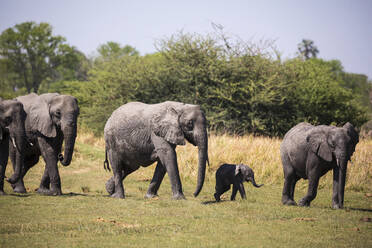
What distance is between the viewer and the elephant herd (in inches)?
429

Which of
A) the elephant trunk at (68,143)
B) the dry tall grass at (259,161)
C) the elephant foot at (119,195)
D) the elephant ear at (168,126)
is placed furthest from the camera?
the dry tall grass at (259,161)

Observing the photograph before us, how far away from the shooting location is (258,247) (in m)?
6.97

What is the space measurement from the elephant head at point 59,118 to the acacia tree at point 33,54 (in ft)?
185

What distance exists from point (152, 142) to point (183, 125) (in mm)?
932

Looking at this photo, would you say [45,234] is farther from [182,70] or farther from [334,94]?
[334,94]

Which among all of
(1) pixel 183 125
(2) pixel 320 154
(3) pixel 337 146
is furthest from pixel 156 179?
(3) pixel 337 146

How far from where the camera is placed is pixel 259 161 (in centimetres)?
1688

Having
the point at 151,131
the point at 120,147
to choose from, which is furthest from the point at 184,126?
the point at 120,147

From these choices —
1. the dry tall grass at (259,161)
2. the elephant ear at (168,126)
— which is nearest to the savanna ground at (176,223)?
the dry tall grass at (259,161)

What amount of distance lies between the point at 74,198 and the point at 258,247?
17.2 feet

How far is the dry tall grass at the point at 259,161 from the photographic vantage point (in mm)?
15750

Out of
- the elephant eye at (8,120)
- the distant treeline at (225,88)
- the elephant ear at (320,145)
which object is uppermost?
the distant treeline at (225,88)

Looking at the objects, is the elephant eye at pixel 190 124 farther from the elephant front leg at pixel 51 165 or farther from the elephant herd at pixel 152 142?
the elephant front leg at pixel 51 165

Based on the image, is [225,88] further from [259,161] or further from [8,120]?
[8,120]
